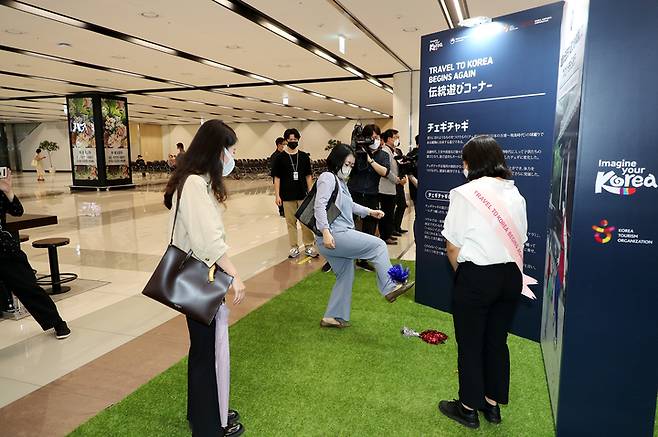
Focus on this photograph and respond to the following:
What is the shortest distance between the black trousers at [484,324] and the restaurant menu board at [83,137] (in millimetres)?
15879

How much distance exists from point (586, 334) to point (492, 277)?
1.50 feet

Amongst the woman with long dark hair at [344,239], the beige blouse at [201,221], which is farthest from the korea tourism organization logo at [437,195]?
the beige blouse at [201,221]

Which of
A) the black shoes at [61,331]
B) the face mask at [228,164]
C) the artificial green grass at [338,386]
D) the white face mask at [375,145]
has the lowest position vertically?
the artificial green grass at [338,386]

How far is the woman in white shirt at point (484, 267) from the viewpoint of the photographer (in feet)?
6.63

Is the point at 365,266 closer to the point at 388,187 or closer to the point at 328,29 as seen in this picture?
the point at 388,187

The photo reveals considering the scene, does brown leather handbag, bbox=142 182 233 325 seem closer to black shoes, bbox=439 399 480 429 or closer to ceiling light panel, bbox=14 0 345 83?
black shoes, bbox=439 399 480 429

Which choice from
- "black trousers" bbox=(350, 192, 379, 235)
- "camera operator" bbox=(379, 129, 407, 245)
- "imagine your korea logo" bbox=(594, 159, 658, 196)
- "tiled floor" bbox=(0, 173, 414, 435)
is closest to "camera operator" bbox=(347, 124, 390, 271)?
"black trousers" bbox=(350, 192, 379, 235)

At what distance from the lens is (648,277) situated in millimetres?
1832

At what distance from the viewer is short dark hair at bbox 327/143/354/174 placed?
3.21 m

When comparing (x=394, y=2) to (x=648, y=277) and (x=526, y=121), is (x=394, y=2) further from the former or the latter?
(x=648, y=277)

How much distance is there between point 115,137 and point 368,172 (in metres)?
13.3

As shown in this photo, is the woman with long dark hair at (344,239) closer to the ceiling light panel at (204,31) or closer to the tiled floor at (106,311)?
the tiled floor at (106,311)

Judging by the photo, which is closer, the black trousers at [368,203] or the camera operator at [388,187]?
the black trousers at [368,203]

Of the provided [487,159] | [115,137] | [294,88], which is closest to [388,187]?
[487,159]
